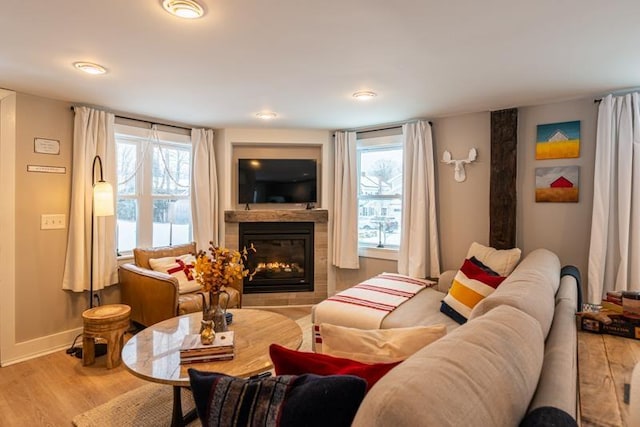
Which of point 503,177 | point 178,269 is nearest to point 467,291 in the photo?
point 503,177

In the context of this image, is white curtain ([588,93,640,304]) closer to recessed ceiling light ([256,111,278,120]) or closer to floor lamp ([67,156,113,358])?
recessed ceiling light ([256,111,278,120])

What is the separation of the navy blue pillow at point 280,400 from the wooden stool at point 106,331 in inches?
94.0

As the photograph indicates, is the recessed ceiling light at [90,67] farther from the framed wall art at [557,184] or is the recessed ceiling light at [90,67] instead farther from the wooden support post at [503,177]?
the framed wall art at [557,184]

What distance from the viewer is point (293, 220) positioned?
4.46 meters

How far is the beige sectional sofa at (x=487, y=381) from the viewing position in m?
0.62

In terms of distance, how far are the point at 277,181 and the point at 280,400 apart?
3823 millimetres

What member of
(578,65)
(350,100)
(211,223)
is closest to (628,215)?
(578,65)

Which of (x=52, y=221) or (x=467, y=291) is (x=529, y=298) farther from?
(x=52, y=221)

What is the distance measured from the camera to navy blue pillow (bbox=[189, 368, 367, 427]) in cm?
75

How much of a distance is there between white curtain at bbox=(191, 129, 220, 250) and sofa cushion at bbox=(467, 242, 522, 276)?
304 centimetres

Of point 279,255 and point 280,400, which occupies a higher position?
point 280,400

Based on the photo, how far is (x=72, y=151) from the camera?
10.8 ft

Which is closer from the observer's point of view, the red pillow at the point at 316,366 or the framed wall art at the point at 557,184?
the red pillow at the point at 316,366

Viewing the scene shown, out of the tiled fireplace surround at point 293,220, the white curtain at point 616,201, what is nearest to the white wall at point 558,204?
the white curtain at point 616,201
